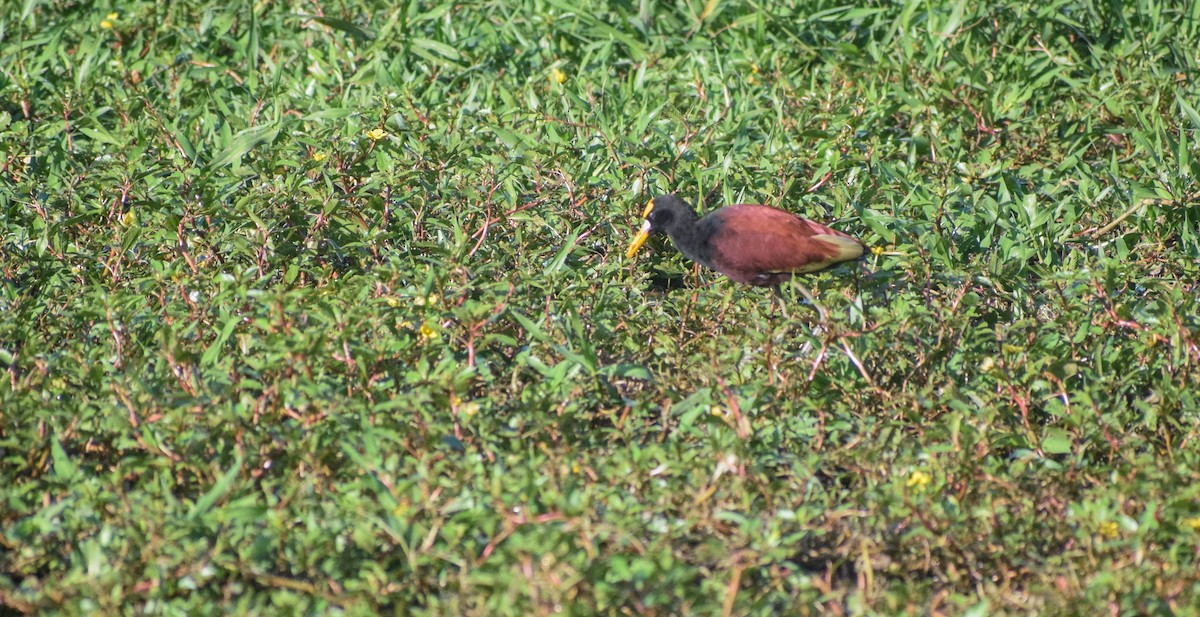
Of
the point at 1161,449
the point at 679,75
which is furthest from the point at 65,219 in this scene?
the point at 1161,449

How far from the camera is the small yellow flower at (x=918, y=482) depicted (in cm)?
343

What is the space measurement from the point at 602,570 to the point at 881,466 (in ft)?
2.97

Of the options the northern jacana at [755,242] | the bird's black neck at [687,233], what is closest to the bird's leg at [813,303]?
the northern jacana at [755,242]

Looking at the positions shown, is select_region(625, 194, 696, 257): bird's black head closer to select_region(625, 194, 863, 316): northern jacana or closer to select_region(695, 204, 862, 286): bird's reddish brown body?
select_region(625, 194, 863, 316): northern jacana

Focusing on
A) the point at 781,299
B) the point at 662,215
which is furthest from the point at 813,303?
the point at 662,215

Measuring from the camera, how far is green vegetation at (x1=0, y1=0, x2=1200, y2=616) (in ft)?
10.3

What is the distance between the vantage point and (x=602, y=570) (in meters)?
3.02

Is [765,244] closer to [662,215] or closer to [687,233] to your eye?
[687,233]

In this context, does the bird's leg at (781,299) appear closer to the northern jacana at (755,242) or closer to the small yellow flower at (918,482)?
the northern jacana at (755,242)

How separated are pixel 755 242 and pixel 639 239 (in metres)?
0.44

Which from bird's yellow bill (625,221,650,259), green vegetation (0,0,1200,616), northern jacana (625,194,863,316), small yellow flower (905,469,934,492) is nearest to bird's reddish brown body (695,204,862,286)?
northern jacana (625,194,863,316)

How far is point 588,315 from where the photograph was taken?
14.3 feet

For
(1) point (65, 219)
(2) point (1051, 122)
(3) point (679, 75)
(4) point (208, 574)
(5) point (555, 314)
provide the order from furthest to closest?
(3) point (679, 75)
(2) point (1051, 122)
(1) point (65, 219)
(5) point (555, 314)
(4) point (208, 574)

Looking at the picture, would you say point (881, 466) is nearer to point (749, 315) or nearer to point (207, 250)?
point (749, 315)
